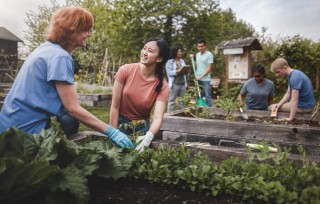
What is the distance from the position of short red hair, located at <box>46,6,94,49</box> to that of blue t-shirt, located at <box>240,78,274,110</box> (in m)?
4.11

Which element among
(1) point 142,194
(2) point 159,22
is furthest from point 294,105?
(2) point 159,22

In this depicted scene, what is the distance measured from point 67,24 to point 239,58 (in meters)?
8.50

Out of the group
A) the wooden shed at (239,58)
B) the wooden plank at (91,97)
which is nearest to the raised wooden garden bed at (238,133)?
the wooden plank at (91,97)

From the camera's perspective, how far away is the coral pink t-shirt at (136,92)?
321 cm

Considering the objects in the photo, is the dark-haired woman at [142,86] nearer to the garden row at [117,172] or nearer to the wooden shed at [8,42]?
the garden row at [117,172]

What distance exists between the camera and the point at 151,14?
12.2 metres

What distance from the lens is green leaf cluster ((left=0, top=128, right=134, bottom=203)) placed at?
129cm

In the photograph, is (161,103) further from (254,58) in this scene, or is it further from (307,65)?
(254,58)

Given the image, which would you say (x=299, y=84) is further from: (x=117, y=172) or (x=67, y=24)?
(x=117, y=172)

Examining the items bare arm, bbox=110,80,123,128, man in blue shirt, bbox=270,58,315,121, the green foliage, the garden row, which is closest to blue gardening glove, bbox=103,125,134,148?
the garden row

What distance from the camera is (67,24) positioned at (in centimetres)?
→ 227

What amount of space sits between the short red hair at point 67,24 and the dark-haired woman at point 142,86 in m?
0.91

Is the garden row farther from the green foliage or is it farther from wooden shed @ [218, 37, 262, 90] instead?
the green foliage

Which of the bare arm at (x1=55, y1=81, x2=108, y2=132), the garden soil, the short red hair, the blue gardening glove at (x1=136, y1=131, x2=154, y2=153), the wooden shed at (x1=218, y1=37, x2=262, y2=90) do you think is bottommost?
the garden soil
